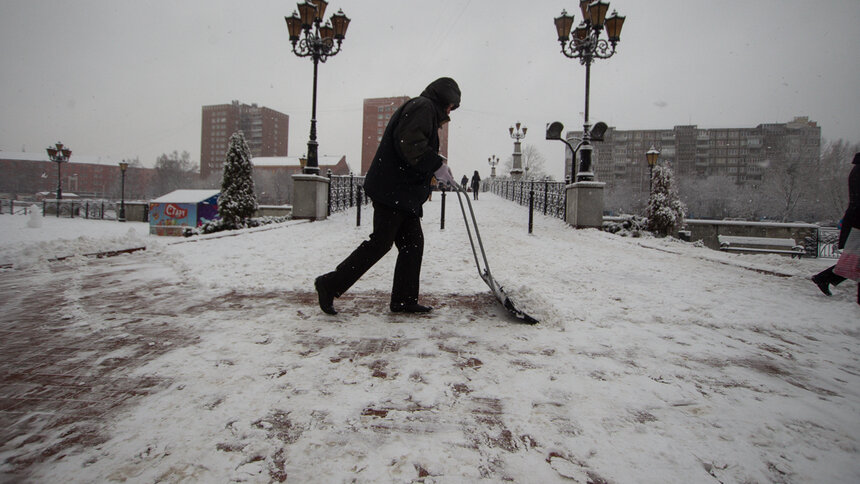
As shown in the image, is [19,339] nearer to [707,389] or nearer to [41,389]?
[41,389]

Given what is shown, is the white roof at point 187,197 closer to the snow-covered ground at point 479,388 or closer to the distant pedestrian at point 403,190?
the snow-covered ground at point 479,388

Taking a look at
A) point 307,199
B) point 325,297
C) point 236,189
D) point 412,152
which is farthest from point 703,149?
point 325,297

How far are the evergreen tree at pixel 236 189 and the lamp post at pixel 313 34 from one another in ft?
24.1

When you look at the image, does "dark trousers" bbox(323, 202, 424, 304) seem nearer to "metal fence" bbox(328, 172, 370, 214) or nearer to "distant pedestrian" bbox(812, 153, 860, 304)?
"distant pedestrian" bbox(812, 153, 860, 304)

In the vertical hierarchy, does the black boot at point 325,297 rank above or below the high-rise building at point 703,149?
below

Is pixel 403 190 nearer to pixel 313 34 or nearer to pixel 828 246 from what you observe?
pixel 313 34

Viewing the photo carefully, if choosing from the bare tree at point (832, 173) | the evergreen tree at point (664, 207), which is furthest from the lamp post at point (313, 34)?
the bare tree at point (832, 173)

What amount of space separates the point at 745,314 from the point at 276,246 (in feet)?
19.9

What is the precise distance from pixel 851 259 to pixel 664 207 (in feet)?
50.9

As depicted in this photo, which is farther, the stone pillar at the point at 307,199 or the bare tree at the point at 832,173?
the bare tree at the point at 832,173

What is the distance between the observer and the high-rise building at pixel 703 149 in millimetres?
74375

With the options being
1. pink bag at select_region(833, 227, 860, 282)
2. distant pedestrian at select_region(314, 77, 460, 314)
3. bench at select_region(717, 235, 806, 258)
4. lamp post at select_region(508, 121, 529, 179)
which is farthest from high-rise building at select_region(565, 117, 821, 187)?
distant pedestrian at select_region(314, 77, 460, 314)

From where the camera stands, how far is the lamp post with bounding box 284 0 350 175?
1066 cm

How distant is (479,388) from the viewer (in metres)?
1.71
